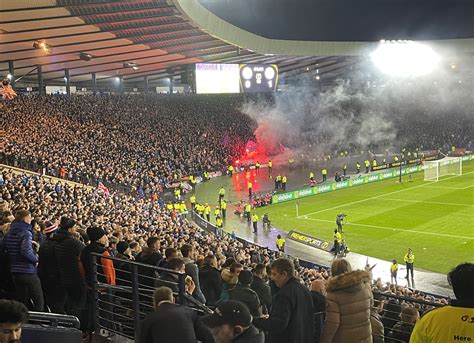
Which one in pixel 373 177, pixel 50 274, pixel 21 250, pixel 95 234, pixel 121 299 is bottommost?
pixel 373 177

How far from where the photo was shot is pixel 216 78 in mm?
44625

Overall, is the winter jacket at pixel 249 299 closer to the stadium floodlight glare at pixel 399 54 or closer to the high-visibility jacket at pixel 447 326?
the high-visibility jacket at pixel 447 326

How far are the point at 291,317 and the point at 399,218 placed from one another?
30456 millimetres

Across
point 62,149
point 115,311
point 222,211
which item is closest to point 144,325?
point 115,311

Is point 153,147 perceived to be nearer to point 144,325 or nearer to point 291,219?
point 291,219

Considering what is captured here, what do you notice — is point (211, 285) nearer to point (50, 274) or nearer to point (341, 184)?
point (50, 274)

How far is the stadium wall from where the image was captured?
134 ft

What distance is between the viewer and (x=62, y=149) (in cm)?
3650

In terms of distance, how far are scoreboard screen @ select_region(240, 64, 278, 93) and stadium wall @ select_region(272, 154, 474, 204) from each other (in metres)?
8.71

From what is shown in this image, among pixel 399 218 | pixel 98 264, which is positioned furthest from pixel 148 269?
pixel 399 218

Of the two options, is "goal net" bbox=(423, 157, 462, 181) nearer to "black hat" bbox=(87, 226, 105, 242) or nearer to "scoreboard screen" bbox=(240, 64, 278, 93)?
"scoreboard screen" bbox=(240, 64, 278, 93)

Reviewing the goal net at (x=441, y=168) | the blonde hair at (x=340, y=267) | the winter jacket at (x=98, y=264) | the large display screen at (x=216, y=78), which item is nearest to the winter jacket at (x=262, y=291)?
the blonde hair at (x=340, y=267)

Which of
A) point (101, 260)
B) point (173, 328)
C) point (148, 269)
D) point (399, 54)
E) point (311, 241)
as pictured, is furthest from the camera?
point (399, 54)

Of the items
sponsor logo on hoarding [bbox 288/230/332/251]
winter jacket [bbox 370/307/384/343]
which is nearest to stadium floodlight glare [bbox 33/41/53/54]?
sponsor logo on hoarding [bbox 288/230/332/251]
